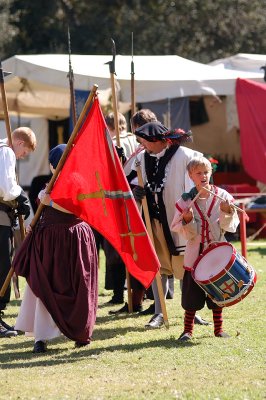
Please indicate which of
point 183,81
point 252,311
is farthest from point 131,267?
point 183,81

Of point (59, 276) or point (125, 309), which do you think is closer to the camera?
point (59, 276)

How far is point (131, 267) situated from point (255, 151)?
7637 mm

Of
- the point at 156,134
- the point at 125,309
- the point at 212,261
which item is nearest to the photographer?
the point at 212,261

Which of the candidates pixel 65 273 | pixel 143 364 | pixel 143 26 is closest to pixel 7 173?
pixel 65 273

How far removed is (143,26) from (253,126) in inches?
570

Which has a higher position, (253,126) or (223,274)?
(223,274)

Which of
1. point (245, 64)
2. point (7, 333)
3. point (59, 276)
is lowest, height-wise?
point (7, 333)

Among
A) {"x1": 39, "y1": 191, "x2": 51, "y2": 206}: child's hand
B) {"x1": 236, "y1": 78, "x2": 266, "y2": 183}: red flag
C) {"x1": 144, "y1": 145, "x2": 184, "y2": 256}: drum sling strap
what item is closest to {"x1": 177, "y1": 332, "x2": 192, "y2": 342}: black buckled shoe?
{"x1": 144, "y1": 145, "x2": 184, "y2": 256}: drum sling strap

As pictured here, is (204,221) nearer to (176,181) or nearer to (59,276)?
(176,181)

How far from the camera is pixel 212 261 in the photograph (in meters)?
7.09

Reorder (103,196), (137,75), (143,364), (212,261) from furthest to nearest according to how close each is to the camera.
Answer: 1. (137,75)
2. (103,196)
3. (212,261)
4. (143,364)

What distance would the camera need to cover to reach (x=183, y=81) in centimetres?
1310

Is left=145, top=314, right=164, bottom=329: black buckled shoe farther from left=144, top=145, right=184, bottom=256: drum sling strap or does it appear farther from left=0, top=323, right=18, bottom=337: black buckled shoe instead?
left=0, top=323, right=18, bottom=337: black buckled shoe

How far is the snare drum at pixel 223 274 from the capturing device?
22.8 feet
